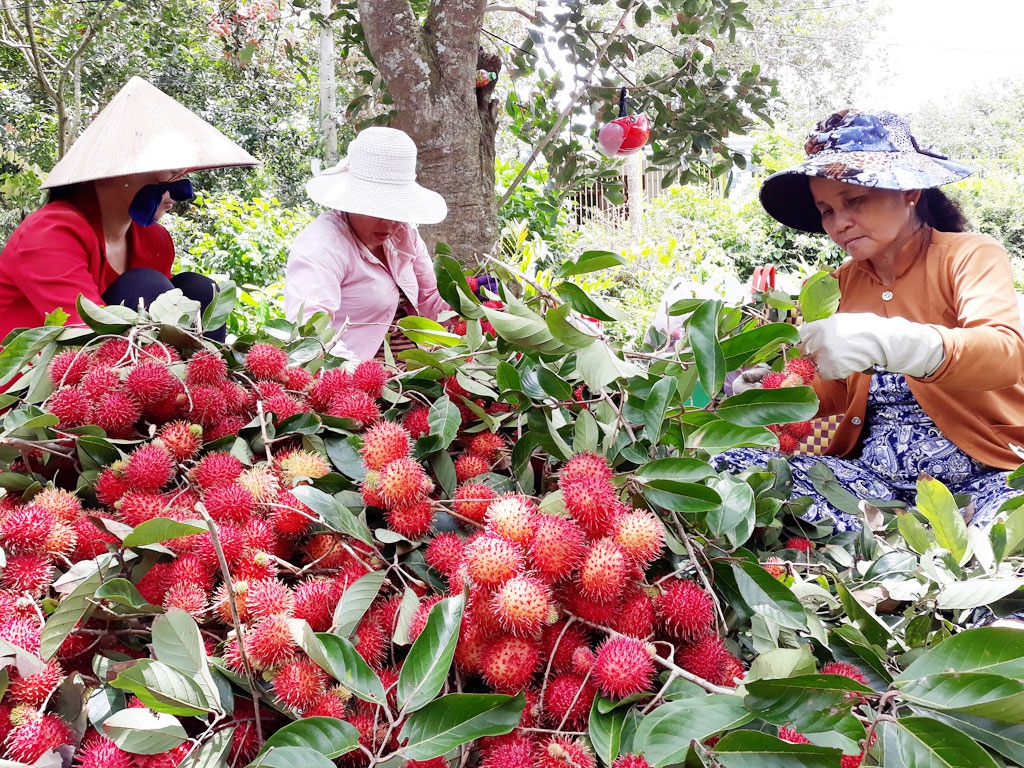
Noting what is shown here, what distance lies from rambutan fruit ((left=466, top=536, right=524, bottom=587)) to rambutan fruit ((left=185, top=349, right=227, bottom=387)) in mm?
340

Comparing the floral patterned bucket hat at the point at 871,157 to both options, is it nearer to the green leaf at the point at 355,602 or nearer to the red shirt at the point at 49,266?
the green leaf at the point at 355,602

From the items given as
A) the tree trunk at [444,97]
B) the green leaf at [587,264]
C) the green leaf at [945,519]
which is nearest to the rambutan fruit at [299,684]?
the green leaf at [587,264]

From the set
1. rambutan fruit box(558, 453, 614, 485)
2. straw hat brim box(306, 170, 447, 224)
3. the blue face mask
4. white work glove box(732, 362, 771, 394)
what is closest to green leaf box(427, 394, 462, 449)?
rambutan fruit box(558, 453, 614, 485)

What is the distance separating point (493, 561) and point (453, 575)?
40mm

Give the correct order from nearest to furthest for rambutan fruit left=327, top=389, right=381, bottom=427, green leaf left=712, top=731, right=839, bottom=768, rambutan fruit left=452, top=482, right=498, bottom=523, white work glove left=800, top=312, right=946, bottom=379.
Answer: green leaf left=712, top=731, right=839, bottom=768 < rambutan fruit left=452, top=482, right=498, bottom=523 < rambutan fruit left=327, top=389, right=381, bottom=427 < white work glove left=800, top=312, right=946, bottom=379

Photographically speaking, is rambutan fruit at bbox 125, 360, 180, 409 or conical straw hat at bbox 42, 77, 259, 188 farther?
conical straw hat at bbox 42, 77, 259, 188

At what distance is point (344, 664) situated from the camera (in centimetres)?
46

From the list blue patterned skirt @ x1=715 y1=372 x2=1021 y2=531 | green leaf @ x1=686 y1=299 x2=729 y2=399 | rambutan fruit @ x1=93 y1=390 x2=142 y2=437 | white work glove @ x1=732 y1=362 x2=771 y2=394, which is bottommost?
blue patterned skirt @ x1=715 y1=372 x2=1021 y2=531

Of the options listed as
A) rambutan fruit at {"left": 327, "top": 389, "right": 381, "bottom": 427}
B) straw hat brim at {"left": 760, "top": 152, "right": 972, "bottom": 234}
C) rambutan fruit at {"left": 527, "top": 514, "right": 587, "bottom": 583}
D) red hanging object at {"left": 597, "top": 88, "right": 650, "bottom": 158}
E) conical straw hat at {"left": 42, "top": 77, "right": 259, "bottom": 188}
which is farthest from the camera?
red hanging object at {"left": 597, "top": 88, "right": 650, "bottom": 158}

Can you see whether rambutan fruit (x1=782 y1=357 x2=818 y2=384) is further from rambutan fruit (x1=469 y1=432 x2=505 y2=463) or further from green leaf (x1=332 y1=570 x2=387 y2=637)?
green leaf (x1=332 y1=570 x2=387 y2=637)

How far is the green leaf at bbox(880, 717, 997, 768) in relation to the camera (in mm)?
412

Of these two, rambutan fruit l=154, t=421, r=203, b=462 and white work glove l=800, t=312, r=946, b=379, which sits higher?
rambutan fruit l=154, t=421, r=203, b=462

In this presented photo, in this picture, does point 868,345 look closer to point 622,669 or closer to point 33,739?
point 622,669

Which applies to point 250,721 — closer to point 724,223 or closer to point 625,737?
point 625,737
